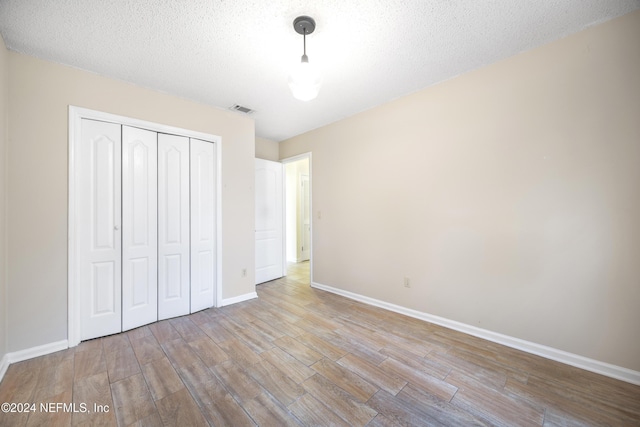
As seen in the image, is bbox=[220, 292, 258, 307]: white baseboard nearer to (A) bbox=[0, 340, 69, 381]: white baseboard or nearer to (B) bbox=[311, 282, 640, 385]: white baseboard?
(A) bbox=[0, 340, 69, 381]: white baseboard

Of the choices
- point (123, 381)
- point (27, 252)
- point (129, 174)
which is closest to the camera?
point (123, 381)

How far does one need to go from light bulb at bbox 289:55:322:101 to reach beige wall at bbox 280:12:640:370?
1591 millimetres

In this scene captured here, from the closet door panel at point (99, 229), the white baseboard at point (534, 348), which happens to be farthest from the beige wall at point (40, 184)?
the white baseboard at point (534, 348)

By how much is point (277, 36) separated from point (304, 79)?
557 mm

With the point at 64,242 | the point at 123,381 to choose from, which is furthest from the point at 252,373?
the point at 64,242

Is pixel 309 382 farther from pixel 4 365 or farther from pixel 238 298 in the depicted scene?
pixel 4 365

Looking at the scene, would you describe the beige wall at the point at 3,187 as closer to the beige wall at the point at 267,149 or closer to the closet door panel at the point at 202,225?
the closet door panel at the point at 202,225

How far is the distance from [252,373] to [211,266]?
1.71m

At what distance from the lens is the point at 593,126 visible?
1870 millimetres

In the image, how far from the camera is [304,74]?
172cm

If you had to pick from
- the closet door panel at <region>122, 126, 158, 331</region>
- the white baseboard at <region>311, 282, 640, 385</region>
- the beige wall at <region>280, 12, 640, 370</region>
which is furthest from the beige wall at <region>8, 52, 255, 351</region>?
the white baseboard at <region>311, 282, 640, 385</region>

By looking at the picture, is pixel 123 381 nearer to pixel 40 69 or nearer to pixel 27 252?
pixel 27 252

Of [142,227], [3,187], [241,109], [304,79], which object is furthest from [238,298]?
[304,79]

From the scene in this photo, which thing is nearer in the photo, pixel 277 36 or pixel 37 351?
pixel 277 36
